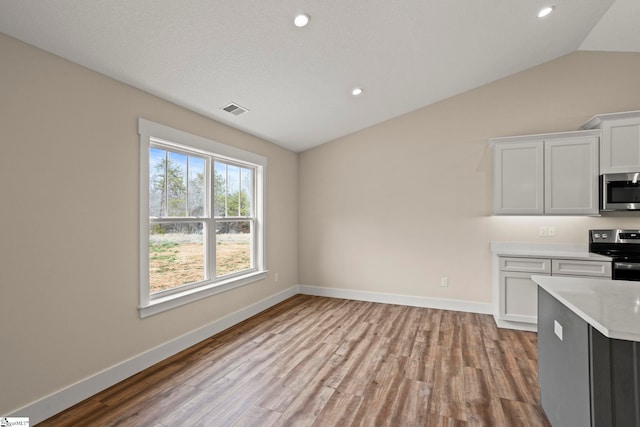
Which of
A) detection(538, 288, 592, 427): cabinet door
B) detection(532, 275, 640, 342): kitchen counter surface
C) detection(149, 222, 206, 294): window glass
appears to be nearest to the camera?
detection(532, 275, 640, 342): kitchen counter surface

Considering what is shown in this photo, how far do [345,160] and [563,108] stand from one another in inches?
116

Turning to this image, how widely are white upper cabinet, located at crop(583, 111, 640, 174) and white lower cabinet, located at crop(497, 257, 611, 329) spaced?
1139mm

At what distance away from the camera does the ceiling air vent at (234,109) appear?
325 centimetres

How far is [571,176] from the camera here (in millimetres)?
3553

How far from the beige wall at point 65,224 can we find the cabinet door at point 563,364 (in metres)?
3.06

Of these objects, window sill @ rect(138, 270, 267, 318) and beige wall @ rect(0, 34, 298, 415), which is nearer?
beige wall @ rect(0, 34, 298, 415)

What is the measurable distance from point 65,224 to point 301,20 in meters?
2.27

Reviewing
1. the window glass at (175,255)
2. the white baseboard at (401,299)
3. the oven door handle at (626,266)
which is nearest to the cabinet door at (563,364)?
the oven door handle at (626,266)

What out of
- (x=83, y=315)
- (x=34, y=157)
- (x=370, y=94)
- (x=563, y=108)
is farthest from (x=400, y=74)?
(x=83, y=315)

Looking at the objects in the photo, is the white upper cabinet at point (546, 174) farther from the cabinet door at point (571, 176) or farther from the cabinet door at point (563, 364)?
the cabinet door at point (563, 364)

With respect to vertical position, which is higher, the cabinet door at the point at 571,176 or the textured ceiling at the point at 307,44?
the textured ceiling at the point at 307,44

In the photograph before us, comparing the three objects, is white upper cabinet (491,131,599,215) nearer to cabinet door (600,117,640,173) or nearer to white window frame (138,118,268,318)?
cabinet door (600,117,640,173)

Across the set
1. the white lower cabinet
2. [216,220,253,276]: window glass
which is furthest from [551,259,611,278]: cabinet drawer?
[216,220,253,276]: window glass

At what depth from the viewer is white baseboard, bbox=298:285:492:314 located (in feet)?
13.9
